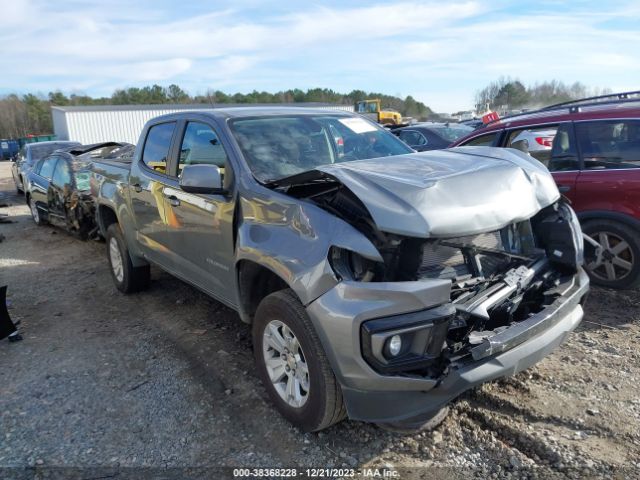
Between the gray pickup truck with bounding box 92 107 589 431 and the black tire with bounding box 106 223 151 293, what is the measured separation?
1649 mm

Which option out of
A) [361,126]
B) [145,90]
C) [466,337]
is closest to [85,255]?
[361,126]

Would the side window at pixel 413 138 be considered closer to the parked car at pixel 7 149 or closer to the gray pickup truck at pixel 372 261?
the gray pickup truck at pixel 372 261

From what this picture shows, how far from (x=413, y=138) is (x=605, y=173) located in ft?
24.2

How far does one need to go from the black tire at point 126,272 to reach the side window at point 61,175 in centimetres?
368

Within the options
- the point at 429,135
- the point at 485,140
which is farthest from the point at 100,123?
the point at 485,140

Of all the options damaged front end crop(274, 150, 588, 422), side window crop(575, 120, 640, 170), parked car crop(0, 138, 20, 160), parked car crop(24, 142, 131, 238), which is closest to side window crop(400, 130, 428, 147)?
parked car crop(24, 142, 131, 238)

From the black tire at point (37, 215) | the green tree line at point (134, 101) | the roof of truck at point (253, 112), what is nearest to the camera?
the roof of truck at point (253, 112)

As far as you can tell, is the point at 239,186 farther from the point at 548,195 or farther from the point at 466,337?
the point at 548,195

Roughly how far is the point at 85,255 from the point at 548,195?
23.0ft

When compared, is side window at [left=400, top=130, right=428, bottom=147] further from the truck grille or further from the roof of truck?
the truck grille

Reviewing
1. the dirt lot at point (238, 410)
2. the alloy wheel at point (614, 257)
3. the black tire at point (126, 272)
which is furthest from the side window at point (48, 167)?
the alloy wheel at point (614, 257)

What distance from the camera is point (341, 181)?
274cm

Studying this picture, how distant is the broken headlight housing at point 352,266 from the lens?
254 centimetres

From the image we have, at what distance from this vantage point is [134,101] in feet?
245
